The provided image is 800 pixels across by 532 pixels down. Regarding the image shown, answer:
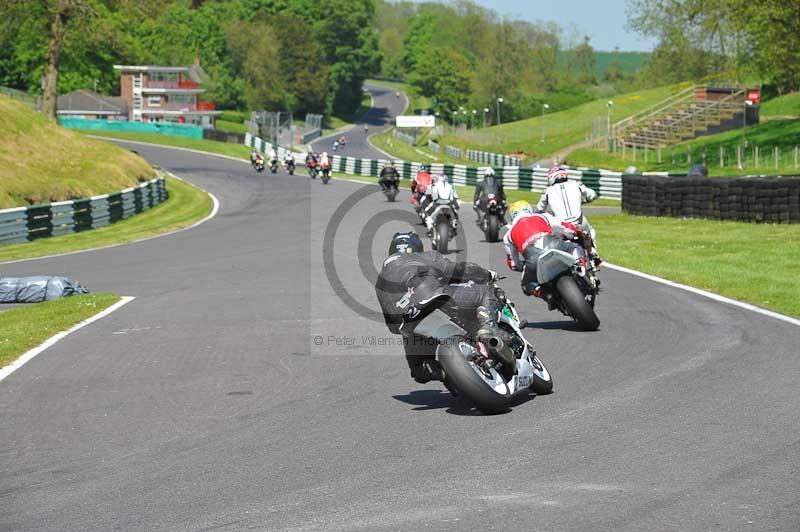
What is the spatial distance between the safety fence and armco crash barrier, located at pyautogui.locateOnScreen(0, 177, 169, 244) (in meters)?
44.1

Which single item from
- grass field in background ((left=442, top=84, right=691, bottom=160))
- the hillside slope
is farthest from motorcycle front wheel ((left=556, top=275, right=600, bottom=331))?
grass field in background ((left=442, top=84, right=691, bottom=160))

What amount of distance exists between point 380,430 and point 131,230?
26.6m

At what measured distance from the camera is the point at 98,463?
7.38 metres

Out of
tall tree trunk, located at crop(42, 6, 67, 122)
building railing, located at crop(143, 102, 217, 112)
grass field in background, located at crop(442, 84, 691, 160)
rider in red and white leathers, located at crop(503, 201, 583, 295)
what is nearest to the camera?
rider in red and white leathers, located at crop(503, 201, 583, 295)

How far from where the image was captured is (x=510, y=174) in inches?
2029

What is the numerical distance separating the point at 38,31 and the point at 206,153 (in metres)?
16.2

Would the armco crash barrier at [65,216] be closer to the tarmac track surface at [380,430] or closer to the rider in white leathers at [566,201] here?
the tarmac track surface at [380,430]

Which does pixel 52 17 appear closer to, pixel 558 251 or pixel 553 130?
pixel 558 251

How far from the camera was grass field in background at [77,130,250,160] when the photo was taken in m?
82.9

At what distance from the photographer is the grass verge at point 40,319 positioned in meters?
12.6

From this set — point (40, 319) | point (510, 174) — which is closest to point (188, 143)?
point (510, 174)

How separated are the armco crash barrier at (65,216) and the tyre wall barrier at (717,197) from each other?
15.9 metres

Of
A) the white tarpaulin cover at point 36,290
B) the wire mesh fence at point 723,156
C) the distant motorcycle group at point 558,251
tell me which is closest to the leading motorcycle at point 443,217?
the distant motorcycle group at point 558,251

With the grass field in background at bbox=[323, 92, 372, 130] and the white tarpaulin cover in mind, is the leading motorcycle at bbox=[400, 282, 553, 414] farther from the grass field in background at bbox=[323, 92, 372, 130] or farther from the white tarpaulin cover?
the grass field in background at bbox=[323, 92, 372, 130]
